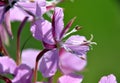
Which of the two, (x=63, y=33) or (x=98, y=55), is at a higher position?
(x=63, y=33)

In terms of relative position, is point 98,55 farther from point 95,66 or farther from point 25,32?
point 25,32

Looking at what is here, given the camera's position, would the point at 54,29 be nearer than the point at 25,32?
Yes

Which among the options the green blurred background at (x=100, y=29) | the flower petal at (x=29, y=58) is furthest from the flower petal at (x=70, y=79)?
the green blurred background at (x=100, y=29)

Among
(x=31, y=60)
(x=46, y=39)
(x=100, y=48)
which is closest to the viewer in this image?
(x=46, y=39)

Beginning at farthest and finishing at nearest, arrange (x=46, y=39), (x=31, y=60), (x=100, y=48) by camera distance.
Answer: (x=100, y=48) < (x=31, y=60) < (x=46, y=39)

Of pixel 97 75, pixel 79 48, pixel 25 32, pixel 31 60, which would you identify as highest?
pixel 79 48

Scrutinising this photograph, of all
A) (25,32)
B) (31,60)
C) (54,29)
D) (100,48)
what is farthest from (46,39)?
(100,48)

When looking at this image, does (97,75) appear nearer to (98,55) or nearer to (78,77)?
(98,55)
